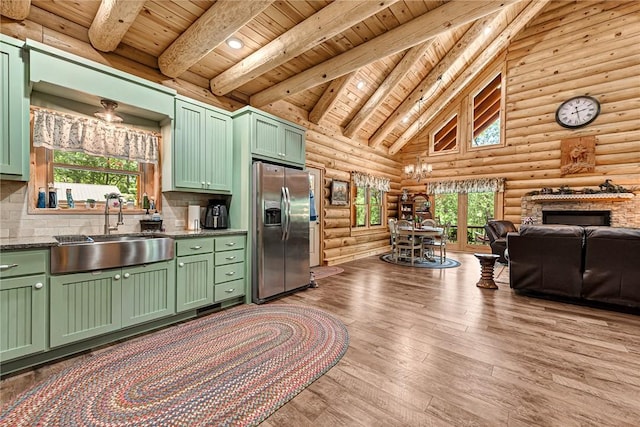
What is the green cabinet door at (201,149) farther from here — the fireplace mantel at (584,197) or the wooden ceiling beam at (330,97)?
the fireplace mantel at (584,197)

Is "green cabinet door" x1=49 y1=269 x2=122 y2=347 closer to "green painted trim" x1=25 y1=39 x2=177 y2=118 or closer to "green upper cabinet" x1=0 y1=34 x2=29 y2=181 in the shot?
"green upper cabinet" x1=0 y1=34 x2=29 y2=181

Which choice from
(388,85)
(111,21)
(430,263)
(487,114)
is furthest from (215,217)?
(487,114)

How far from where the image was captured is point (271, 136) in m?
3.64

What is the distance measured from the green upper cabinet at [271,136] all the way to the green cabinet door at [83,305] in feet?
6.66

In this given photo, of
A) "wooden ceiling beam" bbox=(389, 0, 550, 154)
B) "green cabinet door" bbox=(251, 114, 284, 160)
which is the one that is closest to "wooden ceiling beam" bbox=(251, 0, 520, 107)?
"green cabinet door" bbox=(251, 114, 284, 160)

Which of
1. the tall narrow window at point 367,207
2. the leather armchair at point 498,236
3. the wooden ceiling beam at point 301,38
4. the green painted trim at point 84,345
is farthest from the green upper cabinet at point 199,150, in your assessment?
the leather armchair at point 498,236

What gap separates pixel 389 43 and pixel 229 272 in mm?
3566

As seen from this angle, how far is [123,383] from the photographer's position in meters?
1.77

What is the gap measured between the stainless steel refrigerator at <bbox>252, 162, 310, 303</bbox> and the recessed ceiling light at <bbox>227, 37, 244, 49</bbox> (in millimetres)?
1457

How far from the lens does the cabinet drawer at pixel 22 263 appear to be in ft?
5.90

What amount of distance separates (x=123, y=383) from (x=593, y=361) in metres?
3.48

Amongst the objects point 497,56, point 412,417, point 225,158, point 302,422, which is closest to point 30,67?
point 225,158

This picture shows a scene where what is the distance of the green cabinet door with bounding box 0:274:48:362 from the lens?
180cm

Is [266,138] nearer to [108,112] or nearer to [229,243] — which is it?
[229,243]
